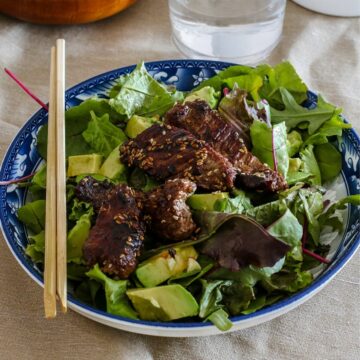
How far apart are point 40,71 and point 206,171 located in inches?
42.8

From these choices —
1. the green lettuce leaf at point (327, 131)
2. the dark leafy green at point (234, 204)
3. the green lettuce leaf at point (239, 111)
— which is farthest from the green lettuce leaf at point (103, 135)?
the green lettuce leaf at point (327, 131)

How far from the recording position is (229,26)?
2221 millimetres

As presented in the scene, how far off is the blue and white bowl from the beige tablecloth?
0.53 feet

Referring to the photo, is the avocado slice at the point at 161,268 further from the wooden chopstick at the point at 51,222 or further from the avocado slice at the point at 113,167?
the avocado slice at the point at 113,167

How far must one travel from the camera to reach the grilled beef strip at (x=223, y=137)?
1407 mm

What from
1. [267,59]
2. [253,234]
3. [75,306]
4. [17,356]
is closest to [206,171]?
[253,234]

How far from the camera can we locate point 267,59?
7.59ft

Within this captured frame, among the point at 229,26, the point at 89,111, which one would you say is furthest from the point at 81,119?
the point at 229,26

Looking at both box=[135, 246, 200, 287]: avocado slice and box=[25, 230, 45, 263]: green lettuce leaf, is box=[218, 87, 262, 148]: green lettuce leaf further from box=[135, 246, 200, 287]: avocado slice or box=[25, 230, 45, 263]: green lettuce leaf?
box=[25, 230, 45, 263]: green lettuce leaf

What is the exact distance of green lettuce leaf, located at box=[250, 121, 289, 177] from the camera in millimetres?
1508

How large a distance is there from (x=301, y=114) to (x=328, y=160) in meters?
0.15

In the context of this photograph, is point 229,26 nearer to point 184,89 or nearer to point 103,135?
point 184,89

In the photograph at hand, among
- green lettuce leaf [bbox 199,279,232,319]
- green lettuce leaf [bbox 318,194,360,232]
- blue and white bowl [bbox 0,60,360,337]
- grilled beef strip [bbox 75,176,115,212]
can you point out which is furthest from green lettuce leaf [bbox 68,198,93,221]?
→ green lettuce leaf [bbox 318,194,360,232]

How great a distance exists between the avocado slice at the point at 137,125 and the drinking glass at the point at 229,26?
0.71m
